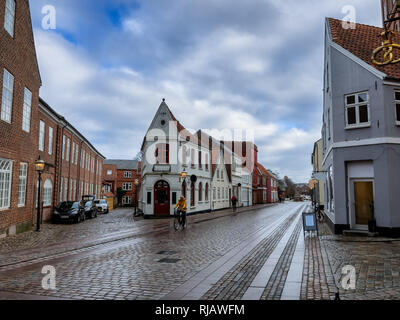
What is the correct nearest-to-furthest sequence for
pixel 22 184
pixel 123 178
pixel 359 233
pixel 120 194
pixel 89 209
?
pixel 359 233, pixel 22 184, pixel 89 209, pixel 120 194, pixel 123 178

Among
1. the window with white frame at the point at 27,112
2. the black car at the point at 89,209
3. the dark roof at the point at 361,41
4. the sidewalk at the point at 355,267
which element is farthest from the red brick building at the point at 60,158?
the sidewalk at the point at 355,267

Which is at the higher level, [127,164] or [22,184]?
[127,164]

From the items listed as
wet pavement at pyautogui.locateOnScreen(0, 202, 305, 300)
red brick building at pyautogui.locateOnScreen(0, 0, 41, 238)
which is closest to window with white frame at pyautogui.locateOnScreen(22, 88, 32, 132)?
red brick building at pyautogui.locateOnScreen(0, 0, 41, 238)

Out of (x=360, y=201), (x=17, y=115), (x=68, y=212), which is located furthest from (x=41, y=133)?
(x=360, y=201)

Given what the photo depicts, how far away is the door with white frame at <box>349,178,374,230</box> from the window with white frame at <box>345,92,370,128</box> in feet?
7.99

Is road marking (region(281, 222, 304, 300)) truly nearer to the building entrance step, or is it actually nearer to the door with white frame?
the building entrance step

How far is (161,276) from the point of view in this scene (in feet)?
22.0

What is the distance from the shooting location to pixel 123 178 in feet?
238

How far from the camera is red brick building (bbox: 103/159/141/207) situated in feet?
224

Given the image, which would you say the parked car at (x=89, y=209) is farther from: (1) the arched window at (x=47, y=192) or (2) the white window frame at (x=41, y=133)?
(2) the white window frame at (x=41, y=133)

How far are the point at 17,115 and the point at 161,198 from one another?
48.4 ft

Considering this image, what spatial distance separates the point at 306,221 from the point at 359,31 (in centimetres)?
1019

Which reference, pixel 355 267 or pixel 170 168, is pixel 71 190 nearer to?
pixel 170 168
